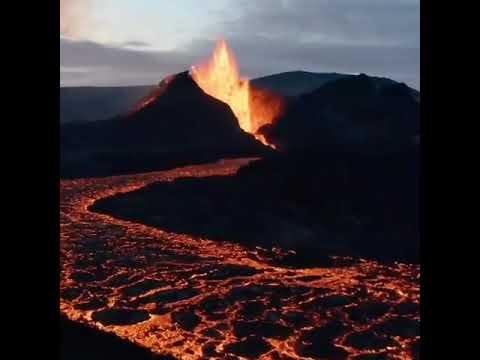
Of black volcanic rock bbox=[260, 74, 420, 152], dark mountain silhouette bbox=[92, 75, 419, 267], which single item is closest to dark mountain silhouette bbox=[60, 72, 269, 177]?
black volcanic rock bbox=[260, 74, 420, 152]

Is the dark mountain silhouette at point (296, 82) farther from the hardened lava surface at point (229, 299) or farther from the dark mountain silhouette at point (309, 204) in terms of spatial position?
the hardened lava surface at point (229, 299)

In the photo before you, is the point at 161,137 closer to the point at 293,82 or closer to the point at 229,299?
the point at 293,82

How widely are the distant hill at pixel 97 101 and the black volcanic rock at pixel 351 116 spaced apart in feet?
30.2

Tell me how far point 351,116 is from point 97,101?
1513cm

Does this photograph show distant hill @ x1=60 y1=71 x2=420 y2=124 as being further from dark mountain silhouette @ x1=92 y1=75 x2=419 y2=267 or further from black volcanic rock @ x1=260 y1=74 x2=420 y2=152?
dark mountain silhouette @ x1=92 y1=75 x2=419 y2=267

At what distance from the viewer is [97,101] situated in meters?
31.3

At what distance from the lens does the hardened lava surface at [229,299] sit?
436cm

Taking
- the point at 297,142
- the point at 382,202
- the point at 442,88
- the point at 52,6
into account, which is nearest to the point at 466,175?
the point at 442,88

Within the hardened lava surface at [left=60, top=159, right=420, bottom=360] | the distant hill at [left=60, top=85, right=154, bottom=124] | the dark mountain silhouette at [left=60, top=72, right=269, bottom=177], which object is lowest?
the hardened lava surface at [left=60, top=159, right=420, bottom=360]

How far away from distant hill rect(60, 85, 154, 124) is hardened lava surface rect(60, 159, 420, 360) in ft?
68.5

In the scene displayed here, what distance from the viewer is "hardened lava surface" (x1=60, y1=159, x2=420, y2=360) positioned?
4.36 m

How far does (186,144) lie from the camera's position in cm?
1836

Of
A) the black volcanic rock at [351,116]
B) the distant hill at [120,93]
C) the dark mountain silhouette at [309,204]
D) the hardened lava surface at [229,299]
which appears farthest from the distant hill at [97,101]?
the hardened lava surface at [229,299]

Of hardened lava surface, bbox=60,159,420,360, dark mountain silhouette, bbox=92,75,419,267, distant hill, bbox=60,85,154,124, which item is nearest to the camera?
hardened lava surface, bbox=60,159,420,360
